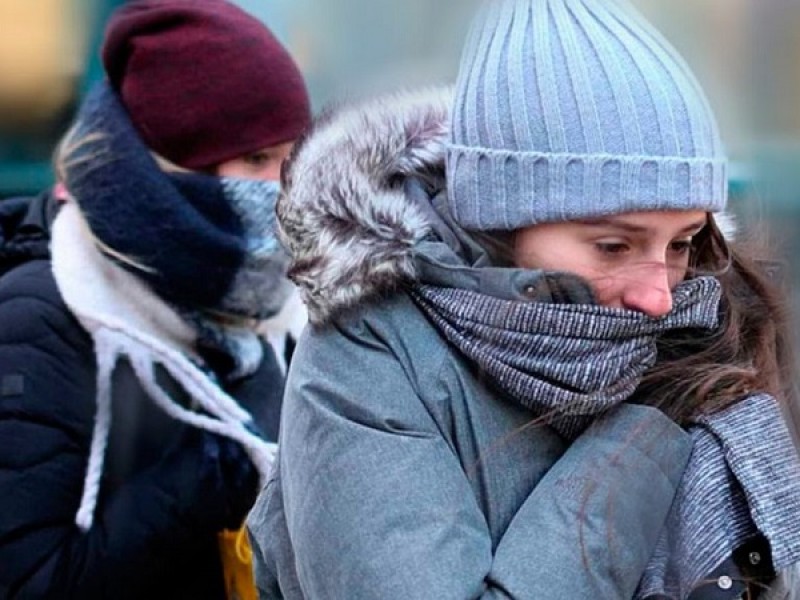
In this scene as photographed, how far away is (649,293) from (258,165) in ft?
3.37

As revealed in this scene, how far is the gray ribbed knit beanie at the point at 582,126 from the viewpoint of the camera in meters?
1.26

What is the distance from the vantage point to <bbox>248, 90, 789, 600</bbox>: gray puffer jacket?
1175 millimetres

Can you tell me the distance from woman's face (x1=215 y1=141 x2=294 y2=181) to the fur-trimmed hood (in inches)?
26.5

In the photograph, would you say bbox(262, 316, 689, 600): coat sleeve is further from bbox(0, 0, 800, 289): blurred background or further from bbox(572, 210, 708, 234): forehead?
bbox(0, 0, 800, 289): blurred background

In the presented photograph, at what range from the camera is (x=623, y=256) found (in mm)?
1268

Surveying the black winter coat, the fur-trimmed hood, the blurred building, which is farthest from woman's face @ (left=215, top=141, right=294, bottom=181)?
the fur-trimmed hood

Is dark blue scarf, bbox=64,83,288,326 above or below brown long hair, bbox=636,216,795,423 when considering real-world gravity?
below

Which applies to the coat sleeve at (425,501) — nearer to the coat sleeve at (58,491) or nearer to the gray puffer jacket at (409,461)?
the gray puffer jacket at (409,461)

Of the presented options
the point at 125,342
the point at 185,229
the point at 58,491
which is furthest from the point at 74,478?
the point at 185,229

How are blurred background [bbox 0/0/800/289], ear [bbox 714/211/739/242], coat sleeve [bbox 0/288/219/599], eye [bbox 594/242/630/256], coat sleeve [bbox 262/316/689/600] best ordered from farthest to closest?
coat sleeve [bbox 0/288/219/599] → blurred background [bbox 0/0/800/289] → ear [bbox 714/211/739/242] → eye [bbox 594/242/630/256] → coat sleeve [bbox 262/316/689/600]

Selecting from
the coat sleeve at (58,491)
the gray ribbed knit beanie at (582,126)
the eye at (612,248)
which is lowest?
the coat sleeve at (58,491)

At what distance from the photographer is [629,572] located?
1.20m

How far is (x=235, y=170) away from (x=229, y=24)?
24cm

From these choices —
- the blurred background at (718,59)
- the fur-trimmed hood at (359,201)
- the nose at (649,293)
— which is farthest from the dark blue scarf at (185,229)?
the nose at (649,293)
